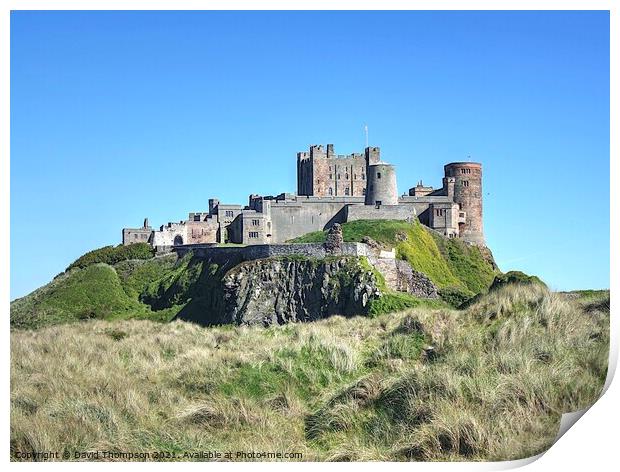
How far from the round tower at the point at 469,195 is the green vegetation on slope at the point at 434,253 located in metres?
1.82

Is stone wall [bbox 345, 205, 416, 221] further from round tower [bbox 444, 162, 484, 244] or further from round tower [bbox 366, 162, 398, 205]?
round tower [bbox 444, 162, 484, 244]

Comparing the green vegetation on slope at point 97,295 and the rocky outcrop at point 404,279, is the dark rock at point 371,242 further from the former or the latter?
the green vegetation on slope at point 97,295

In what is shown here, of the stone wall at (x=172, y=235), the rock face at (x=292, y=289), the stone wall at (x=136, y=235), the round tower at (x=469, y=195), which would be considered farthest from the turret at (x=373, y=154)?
the rock face at (x=292, y=289)

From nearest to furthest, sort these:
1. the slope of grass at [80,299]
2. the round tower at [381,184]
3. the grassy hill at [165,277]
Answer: the slope of grass at [80,299] < the grassy hill at [165,277] < the round tower at [381,184]

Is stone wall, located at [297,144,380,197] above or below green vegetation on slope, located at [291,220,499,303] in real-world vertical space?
above

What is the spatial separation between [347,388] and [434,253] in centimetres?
3986

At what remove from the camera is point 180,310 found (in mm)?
43031

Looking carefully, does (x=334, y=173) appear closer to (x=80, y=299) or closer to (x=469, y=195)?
(x=469, y=195)

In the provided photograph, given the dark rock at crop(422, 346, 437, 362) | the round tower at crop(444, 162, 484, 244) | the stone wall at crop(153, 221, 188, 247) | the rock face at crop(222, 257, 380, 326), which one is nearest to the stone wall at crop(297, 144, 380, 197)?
the round tower at crop(444, 162, 484, 244)

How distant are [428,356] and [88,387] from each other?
15.5 ft

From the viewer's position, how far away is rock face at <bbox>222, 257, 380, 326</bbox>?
3641 centimetres

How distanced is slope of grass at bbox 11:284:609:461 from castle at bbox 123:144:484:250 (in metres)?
38.6

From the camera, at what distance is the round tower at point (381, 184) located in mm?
53594

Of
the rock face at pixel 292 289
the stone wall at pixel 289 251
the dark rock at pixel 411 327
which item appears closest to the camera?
the dark rock at pixel 411 327
